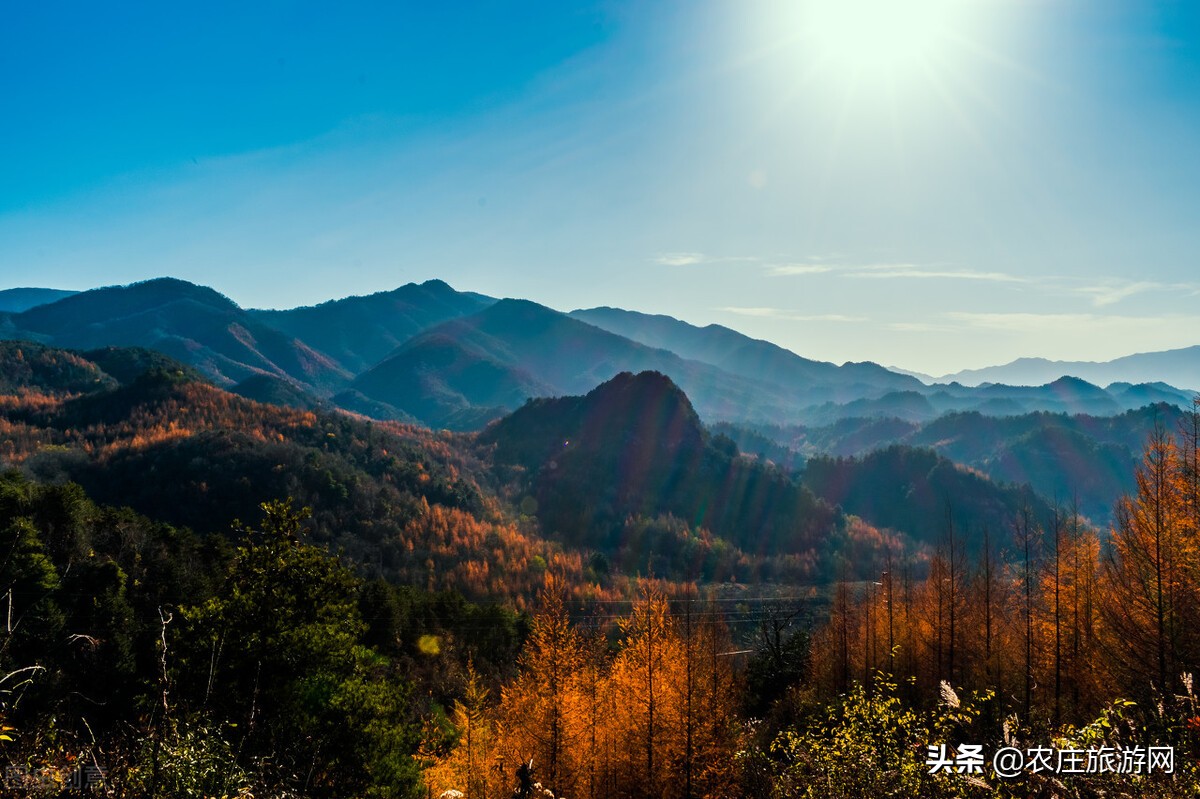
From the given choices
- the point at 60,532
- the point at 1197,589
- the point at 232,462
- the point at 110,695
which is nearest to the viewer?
the point at 1197,589

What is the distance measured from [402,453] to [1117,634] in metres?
92.5

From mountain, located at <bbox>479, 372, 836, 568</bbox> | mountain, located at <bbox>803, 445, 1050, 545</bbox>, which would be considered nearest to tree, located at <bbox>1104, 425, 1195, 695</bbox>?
mountain, located at <bbox>479, 372, 836, 568</bbox>

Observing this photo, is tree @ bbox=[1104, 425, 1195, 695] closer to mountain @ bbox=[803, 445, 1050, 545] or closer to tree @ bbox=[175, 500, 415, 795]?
tree @ bbox=[175, 500, 415, 795]

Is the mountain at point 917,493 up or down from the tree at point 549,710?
down

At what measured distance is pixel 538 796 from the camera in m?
8.18

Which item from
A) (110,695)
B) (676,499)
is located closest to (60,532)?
(110,695)

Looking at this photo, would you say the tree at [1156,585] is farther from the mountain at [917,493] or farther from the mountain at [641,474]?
the mountain at [917,493]

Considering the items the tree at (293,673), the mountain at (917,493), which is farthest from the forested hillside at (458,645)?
the mountain at (917,493)

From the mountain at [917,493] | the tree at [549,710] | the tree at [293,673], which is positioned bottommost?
the mountain at [917,493]

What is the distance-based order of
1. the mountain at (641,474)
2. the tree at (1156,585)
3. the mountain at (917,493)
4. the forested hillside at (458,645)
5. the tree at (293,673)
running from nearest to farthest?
1. the forested hillside at (458,645)
2. the tree at (293,673)
3. the tree at (1156,585)
4. the mountain at (641,474)
5. the mountain at (917,493)

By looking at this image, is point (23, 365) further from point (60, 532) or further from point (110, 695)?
point (110, 695)

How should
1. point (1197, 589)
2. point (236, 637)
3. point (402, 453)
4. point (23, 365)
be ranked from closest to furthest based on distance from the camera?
point (236, 637)
point (1197, 589)
point (402, 453)
point (23, 365)

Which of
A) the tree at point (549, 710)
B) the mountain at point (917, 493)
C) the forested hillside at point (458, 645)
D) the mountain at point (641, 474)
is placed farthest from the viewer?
the mountain at point (917, 493)

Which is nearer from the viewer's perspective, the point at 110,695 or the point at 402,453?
the point at 110,695
